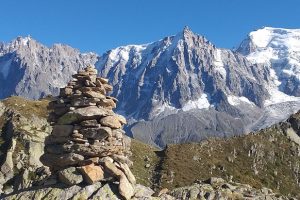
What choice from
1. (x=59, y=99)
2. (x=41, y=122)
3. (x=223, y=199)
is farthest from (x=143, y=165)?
(x=59, y=99)

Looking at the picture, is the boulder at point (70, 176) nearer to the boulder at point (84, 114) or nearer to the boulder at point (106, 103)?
the boulder at point (84, 114)

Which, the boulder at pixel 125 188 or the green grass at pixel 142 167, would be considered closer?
the boulder at pixel 125 188

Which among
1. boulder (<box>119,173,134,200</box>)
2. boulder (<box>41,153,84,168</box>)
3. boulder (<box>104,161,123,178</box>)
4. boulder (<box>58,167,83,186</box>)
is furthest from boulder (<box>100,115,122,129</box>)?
boulder (<box>58,167,83,186</box>)

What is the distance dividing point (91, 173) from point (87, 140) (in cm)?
244

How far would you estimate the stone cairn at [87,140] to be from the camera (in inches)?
1556

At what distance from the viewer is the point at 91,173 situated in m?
39.2

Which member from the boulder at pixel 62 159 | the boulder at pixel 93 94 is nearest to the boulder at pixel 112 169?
the boulder at pixel 62 159

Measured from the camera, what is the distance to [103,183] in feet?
129

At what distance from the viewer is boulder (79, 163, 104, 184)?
39.1 meters

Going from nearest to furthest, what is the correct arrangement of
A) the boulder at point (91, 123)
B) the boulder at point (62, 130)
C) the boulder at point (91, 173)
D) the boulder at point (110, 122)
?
the boulder at point (91, 173)
the boulder at point (91, 123)
the boulder at point (110, 122)
the boulder at point (62, 130)

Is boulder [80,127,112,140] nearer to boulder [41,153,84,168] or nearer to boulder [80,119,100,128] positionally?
boulder [80,119,100,128]

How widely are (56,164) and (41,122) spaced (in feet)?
393

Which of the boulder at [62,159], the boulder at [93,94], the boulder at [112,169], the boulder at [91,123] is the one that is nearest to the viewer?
the boulder at [112,169]

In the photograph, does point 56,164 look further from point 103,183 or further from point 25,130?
point 25,130
